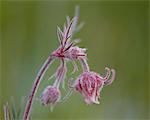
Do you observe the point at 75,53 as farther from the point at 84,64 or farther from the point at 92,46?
the point at 92,46

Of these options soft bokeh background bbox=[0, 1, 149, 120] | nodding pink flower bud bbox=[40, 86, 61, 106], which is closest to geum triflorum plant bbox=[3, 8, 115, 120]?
nodding pink flower bud bbox=[40, 86, 61, 106]

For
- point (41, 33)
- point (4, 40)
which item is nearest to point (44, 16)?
point (41, 33)

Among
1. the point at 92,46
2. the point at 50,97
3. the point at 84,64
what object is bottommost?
the point at 50,97

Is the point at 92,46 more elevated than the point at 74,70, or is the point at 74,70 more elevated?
the point at 92,46

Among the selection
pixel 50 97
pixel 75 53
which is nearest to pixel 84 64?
pixel 75 53

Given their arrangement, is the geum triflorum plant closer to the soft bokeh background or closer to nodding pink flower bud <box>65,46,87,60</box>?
nodding pink flower bud <box>65,46,87,60</box>

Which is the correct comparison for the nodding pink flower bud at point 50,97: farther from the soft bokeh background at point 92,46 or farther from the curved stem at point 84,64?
the soft bokeh background at point 92,46

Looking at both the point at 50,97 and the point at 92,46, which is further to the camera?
the point at 92,46

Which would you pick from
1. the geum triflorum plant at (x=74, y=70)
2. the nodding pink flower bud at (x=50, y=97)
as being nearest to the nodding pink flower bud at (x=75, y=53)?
the geum triflorum plant at (x=74, y=70)
